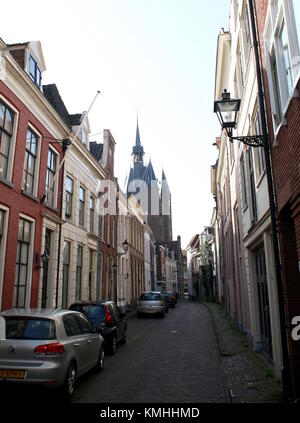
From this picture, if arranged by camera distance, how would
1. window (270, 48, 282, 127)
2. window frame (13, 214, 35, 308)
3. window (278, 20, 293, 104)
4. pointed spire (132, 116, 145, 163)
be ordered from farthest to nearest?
pointed spire (132, 116, 145, 163)
window frame (13, 214, 35, 308)
window (270, 48, 282, 127)
window (278, 20, 293, 104)

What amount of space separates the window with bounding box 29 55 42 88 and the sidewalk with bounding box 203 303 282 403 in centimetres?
1181

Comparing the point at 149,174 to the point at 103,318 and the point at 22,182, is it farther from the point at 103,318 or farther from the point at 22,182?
the point at 103,318

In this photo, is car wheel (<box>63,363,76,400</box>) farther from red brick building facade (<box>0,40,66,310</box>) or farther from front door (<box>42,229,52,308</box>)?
front door (<box>42,229,52,308</box>)

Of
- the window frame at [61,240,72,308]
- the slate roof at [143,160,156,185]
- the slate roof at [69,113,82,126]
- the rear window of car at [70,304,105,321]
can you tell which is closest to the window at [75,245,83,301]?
the window frame at [61,240,72,308]

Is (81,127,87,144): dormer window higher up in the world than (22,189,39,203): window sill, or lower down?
higher up

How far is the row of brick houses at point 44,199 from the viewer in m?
11.5

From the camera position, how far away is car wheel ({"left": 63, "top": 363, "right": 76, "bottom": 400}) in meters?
6.21

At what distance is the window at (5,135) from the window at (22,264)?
198 centimetres

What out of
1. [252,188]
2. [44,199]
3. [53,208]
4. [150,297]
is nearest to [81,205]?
[53,208]

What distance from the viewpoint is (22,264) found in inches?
490

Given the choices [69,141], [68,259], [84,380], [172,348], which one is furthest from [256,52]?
[68,259]

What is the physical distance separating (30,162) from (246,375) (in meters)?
10.1

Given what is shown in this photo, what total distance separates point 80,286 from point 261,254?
10718mm
